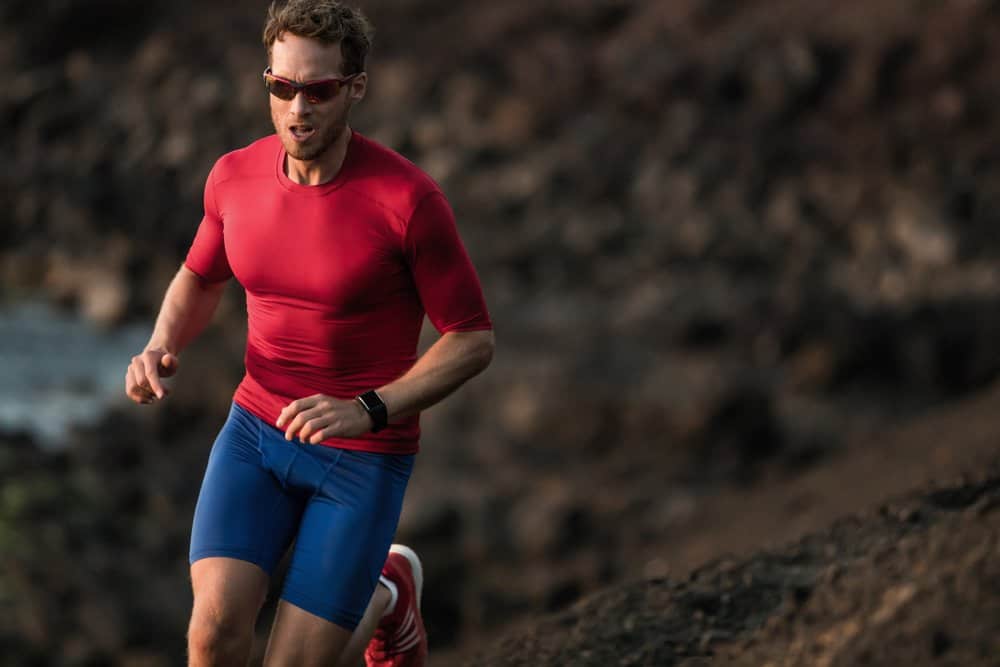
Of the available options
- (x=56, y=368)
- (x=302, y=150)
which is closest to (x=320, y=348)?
(x=302, y=150)

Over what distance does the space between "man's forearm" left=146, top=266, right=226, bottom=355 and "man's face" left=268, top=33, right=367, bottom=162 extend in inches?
28.3

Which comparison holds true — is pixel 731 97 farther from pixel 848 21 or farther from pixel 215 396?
pixel 215 396

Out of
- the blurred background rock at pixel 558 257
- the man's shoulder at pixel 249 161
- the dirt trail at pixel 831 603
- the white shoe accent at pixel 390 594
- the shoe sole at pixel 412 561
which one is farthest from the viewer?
the blurred background rock at pixel 558 257

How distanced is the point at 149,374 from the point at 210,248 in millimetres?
500

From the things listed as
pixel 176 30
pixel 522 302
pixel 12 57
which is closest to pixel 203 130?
pixel 176 30

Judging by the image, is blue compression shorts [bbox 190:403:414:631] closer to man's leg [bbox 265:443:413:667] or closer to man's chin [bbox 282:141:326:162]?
man's leg [bbox 265:443:413:667]

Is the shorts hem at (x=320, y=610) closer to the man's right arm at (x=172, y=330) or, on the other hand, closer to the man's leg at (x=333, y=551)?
the man's leg at (x=333, y=551)

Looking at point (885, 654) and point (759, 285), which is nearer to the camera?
point (885, 654)

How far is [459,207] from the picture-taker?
71.1 ft

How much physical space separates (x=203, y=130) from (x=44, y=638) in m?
13.7

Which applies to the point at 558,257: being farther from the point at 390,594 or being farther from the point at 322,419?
the point at 322,419

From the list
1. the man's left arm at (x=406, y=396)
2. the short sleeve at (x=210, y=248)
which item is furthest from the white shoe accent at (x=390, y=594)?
the short sleeve at (x=210, y=248)

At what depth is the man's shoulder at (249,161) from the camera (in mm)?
4949

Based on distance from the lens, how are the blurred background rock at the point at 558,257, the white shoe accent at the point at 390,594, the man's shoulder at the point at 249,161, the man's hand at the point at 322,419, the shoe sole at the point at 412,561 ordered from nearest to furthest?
1. the man's hand at the point at 322,419
2. the man's shoulder at the point at 249,161
3. the white shoe accent at the point at 390,594
4. the shoe sole at the point at 412,561
5. the blurred background rock at the point at 558,257
